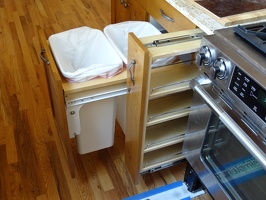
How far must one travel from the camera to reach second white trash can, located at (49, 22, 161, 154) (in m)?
Answer: 1.30

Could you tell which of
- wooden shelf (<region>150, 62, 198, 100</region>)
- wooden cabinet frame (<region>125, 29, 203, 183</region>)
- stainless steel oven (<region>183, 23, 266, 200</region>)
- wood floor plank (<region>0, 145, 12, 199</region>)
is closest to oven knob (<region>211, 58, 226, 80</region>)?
stainless steel oven (<region>183, 23, 266, 200</region>)

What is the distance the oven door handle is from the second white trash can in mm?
387

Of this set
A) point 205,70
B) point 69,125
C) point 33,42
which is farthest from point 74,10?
point 205,70

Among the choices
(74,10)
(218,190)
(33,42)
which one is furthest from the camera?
(74,10)

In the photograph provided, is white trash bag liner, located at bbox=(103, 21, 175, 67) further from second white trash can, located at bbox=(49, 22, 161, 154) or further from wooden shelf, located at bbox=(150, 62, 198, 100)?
wooden shelf, located at bbox=(150, 62, 198, 100)

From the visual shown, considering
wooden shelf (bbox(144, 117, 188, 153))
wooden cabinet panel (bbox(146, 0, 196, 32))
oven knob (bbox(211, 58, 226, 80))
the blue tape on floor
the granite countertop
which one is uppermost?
the granite countertop

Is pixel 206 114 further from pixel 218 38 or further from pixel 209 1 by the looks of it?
pixel 209 1

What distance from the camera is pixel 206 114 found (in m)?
1.07

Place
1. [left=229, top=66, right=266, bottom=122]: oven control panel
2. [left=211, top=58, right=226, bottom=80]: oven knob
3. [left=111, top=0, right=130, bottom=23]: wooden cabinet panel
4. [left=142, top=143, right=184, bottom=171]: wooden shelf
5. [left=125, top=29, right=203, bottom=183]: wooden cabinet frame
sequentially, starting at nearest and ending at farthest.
Result: 1. [left=229, top=66, right=266, bottom=122]: oven control panel
2. [left=211, top=58, right=226, bottom=80]: oven knob
3. [left=125, top=29, right=203, bottom=183]: wooden cabinet frame
4. [left=142, top=143, right=184, bottom=171]: wooden shelf
5. [left=111, top=0, right=130, bottom=23]: wooden cabinet panel

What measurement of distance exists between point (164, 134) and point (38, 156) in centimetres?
75

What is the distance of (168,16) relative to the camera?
1398mm

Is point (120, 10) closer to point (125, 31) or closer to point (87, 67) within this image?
point (125, 31)

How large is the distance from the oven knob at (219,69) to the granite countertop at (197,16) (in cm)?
22

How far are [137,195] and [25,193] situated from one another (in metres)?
0.56
